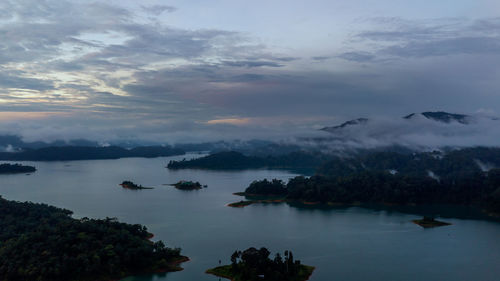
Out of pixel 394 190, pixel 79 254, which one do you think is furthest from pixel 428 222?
pixel 79 254

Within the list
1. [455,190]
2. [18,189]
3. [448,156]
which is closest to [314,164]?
[448,156]

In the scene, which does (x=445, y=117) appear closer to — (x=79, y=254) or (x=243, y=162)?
(x=243, y=162)

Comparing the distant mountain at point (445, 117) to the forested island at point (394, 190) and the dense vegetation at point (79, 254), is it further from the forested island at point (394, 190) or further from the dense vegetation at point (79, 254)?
the dense vegetation at point (79, 254)

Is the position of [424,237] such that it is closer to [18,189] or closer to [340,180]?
[340,180]

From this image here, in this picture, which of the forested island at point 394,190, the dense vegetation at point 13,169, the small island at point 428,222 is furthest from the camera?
the dense vegetation at point 13,169

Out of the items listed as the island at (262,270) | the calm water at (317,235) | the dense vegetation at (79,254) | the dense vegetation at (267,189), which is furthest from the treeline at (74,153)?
the island at (262,270)

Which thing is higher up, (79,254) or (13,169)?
(13,169)

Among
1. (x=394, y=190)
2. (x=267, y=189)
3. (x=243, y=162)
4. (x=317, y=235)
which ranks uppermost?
(x=243, y=162)
